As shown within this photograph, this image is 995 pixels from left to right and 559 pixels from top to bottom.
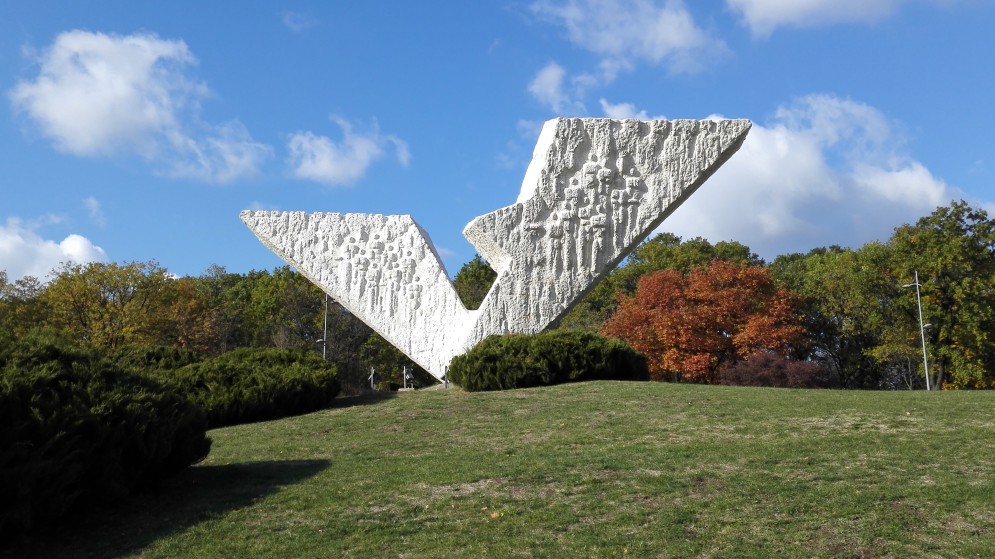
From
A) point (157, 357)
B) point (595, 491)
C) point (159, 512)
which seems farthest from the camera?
point (157, 357)

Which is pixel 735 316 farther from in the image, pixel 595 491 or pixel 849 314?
pixel 595 491

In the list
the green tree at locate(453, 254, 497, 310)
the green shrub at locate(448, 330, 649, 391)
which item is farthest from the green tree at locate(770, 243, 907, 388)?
the green shrub at locate(448, 330, 649, 391)

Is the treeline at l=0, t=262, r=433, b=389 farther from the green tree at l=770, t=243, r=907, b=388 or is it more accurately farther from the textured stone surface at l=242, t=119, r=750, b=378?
the green tree at l=770, t=243, r=907, b=388

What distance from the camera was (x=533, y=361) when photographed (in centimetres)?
1479

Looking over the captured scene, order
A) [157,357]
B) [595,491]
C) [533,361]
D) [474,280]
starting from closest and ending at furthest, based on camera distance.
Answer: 1. [595,491]
2. [533,361]
3. [157,357]
4. [474,280]

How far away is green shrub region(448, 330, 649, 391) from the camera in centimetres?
1479

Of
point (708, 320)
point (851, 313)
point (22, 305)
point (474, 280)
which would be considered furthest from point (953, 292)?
point (22, 305)

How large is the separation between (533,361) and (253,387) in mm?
4625

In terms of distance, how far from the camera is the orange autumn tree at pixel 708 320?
30.5 metres

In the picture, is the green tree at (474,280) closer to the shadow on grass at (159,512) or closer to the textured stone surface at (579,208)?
the textured stone surface at (579,208)

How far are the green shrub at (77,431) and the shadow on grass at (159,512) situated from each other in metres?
0.17

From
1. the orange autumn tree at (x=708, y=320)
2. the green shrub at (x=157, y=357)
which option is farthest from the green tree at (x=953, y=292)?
the green shrub at (x=157, y=357)

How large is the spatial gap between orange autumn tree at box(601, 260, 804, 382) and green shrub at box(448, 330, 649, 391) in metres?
15.9

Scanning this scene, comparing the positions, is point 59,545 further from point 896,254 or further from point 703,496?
point 896,254
